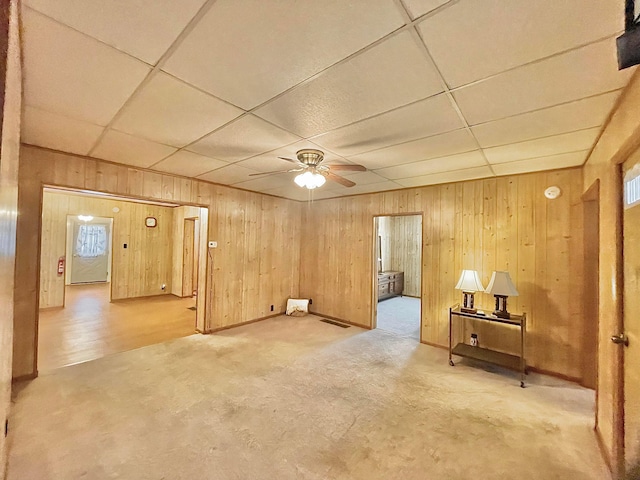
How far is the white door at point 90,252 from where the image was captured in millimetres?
8648

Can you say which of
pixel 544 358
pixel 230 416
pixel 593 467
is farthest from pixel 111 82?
pixel 544 358

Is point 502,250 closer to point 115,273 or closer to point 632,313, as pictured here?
point 632,313

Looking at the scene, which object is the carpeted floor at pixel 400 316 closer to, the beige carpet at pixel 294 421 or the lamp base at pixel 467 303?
the lamp base at pixel 467 303

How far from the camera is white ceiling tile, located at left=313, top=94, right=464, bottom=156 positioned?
1873mm

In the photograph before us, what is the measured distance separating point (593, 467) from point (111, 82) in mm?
4062

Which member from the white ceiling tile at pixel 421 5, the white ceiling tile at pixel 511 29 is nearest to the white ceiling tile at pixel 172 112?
the white ceiling tile at pixel 421 5

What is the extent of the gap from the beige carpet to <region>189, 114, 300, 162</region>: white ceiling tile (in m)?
2.47

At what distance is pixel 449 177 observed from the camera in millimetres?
3713

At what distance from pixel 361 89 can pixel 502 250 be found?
10.1ft

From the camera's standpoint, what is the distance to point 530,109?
1.84 metres

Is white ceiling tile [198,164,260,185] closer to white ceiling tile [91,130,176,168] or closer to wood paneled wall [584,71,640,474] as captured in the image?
white ceiling tile [91,130,176,168]

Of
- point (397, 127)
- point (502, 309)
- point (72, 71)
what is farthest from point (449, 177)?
point (72, 71)

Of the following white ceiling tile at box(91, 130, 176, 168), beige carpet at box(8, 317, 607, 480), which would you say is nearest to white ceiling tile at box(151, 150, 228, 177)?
white ceiling tile at box(91, 130, 176, 168)

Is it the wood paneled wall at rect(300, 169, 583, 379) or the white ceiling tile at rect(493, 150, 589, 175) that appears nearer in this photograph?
the white ceiling tile at rect(493, 150, 589, 175)
